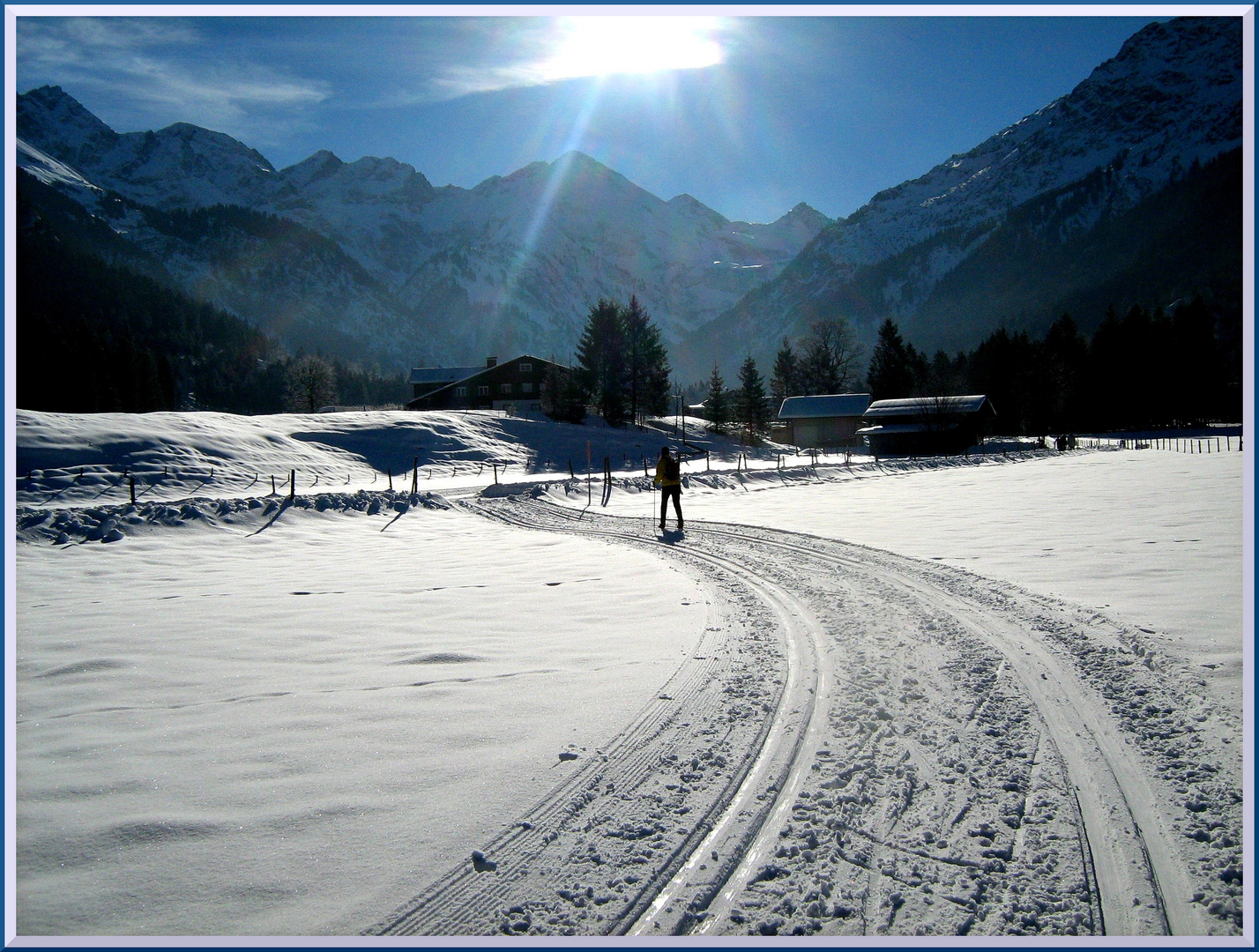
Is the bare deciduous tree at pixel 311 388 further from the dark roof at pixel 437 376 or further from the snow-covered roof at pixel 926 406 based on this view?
the snow-covered roof at pixel 926 406

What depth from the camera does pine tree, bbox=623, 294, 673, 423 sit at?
213ft

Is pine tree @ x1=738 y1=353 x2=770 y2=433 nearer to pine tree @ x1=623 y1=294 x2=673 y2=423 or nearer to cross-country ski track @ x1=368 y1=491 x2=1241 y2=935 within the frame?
pine tree @ x1=623 y1=294 x2=673 y2=423

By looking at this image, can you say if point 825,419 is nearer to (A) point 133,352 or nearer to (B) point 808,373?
(B) point 808,373

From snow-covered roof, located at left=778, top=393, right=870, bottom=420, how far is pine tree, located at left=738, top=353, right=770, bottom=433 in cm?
333

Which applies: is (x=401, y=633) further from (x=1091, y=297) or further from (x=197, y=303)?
(x=1091, y=297)

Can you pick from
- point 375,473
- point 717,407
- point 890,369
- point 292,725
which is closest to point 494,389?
point 717,407

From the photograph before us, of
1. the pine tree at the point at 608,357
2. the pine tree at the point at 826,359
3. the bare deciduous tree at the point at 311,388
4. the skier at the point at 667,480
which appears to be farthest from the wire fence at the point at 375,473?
the bare deciduous tree at the point at 311,388

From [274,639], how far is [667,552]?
715cm

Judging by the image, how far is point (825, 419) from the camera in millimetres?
66812

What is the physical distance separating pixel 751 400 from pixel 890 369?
19.1 meters

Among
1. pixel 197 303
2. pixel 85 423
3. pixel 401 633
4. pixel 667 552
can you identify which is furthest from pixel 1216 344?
pixel 197 303

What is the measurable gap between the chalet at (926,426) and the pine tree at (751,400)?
14856 mm

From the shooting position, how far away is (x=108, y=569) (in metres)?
10.4

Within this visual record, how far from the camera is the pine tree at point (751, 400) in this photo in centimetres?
7006
